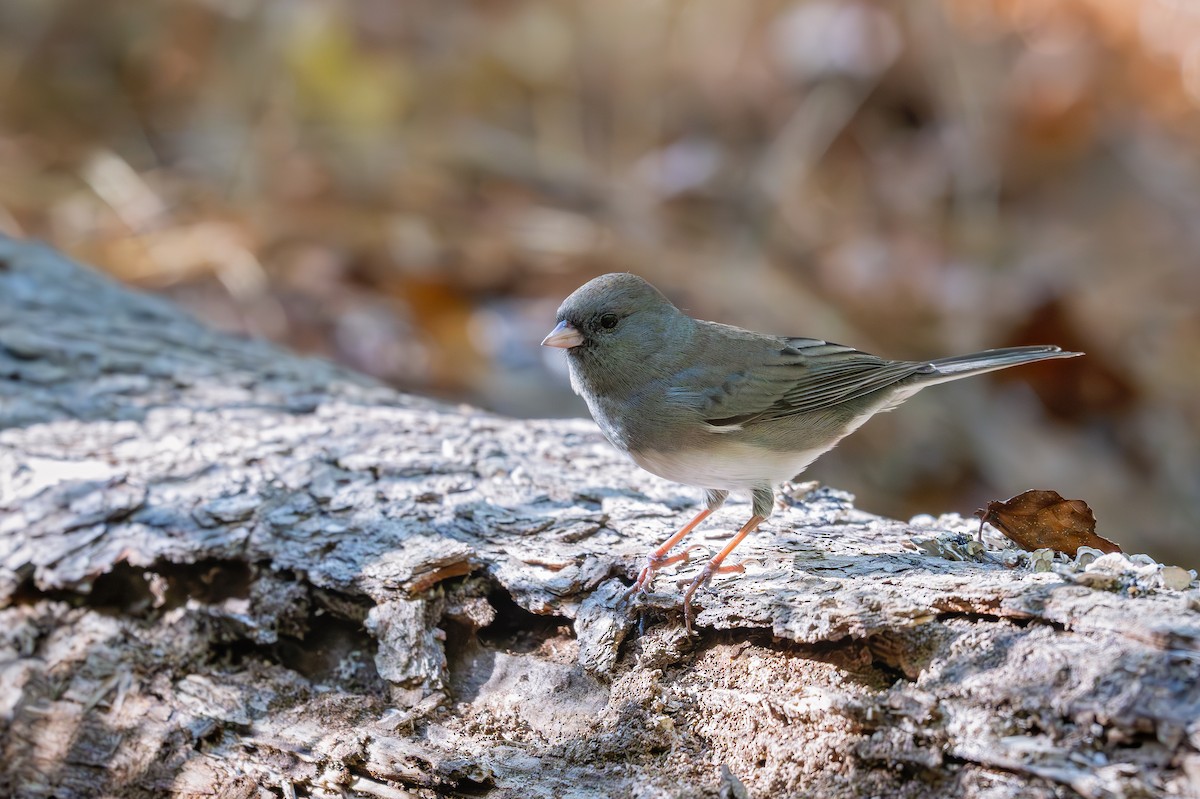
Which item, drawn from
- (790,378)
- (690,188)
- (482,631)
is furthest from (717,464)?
(690,188)

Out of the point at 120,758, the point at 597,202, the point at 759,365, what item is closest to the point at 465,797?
the point at 120,758

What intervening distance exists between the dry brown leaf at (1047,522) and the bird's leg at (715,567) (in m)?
0.45

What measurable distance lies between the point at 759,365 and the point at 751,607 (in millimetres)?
801

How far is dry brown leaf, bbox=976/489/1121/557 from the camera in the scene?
1736 millimetres

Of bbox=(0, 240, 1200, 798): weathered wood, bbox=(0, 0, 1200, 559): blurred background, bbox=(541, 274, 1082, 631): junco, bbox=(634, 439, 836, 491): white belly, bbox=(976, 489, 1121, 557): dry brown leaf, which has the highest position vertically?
bbox=(0, 0, 1200, 559): blurred background

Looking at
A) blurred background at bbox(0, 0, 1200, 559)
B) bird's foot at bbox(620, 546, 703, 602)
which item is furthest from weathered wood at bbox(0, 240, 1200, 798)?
blurred background at bbox(0, 0, 1200, 559)

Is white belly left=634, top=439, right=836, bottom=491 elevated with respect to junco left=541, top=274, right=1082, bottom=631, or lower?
lower

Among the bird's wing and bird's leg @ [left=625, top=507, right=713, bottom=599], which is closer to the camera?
bird's leg @ [left=625, top=507, right=713, bottom=599]

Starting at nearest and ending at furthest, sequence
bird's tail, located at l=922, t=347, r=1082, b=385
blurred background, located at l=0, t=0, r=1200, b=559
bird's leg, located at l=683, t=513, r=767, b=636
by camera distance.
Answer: bird's leg, located at l=683, t=513, r=767, b=636 → bird's tail, located at l=922, t=347, r=1082, b=385 → blurred background, located at l=0, t=0, r=1200, b=559

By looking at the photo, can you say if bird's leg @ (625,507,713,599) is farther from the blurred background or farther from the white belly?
the blurred background

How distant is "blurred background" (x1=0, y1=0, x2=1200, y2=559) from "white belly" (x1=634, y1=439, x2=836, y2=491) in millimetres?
1844

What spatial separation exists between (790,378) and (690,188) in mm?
3289

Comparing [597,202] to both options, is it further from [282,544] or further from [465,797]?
[465,797]

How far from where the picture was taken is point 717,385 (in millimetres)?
2201
